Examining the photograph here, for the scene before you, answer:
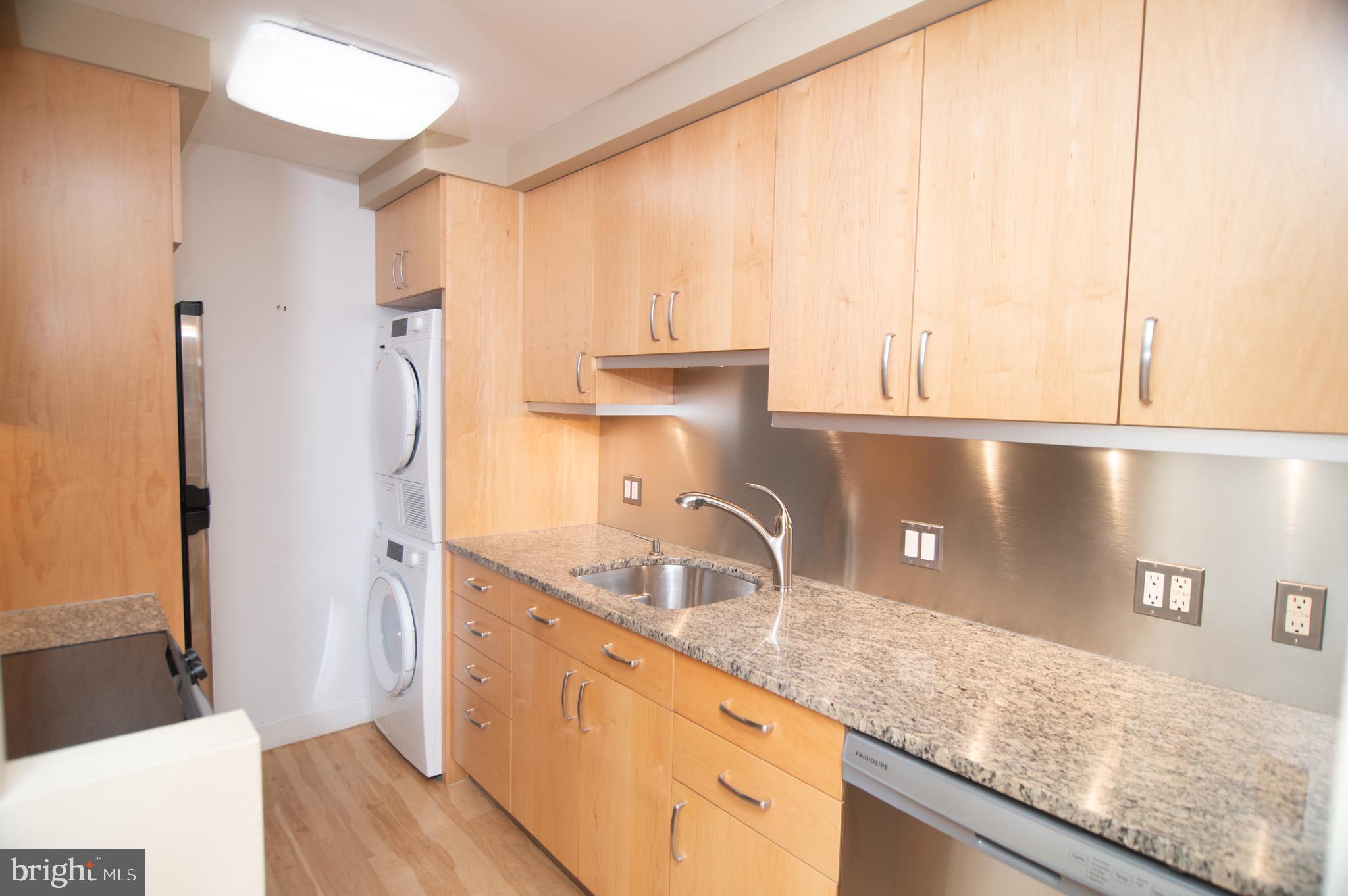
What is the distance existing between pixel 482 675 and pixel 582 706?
706mm

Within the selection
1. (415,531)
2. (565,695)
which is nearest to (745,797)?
(565,695)

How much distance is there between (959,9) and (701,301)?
3.10ft

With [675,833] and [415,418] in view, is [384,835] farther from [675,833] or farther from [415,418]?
[415,418]

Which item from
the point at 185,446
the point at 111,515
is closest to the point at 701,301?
the point at 111,515

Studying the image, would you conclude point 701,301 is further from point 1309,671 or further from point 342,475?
point 342,475

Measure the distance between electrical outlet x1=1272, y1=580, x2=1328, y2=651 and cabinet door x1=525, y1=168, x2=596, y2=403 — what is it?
1.98 meters

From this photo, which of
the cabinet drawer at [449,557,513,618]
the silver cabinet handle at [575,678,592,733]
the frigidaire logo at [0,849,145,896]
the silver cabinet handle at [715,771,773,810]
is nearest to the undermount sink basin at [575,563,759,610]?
the cabinet drawer at [449,557,513,618]

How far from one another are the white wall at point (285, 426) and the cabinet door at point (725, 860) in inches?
84.8

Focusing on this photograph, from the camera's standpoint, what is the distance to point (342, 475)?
3.16 m

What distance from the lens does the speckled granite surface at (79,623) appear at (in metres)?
1.59

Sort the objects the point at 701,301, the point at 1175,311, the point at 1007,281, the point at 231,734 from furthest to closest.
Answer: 1. the point at 701,301
2. the point at 1007,281
3. the point at 1175,311
4. the point at 231,734

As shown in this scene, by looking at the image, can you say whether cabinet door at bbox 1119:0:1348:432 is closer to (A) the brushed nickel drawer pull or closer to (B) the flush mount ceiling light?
(A) the brushed nickel drawer pull

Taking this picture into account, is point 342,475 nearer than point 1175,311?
No

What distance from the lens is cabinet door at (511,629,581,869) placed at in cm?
206
